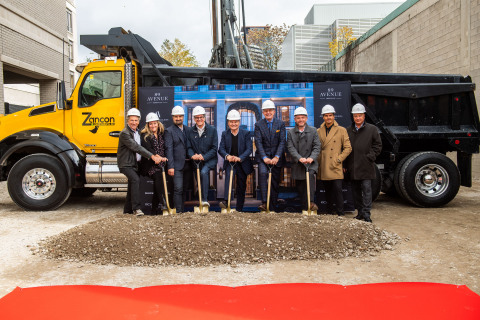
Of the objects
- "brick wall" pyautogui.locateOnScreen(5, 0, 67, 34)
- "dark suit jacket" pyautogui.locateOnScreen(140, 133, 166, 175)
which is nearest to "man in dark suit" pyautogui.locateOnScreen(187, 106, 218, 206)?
"dark suit jacket" pyautogui.locateOnScreen(140, 133, 166, 175)

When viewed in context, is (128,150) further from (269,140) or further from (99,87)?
(269,140)

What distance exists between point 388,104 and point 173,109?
427cm

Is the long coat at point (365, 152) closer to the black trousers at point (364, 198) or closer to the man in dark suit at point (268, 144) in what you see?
the black trousers at point (364, 198)

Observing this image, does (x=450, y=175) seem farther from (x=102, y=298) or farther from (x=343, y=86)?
(x=102, y=298)

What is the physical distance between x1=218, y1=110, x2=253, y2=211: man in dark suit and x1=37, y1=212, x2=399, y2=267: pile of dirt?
55.3 inches

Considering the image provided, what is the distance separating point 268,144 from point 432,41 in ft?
34.6

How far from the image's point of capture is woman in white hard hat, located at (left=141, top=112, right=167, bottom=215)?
699 centimetres

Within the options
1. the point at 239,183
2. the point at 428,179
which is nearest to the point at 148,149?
the point at 239,183

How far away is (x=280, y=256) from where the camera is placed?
4809 millimetres

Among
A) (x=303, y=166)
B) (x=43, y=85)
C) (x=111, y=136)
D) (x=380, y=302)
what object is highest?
(x=43, y=85)

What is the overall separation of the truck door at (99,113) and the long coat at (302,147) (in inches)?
139

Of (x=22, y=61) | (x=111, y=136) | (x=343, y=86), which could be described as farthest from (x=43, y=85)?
(x=343, y=86)

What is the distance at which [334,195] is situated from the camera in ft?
22.8

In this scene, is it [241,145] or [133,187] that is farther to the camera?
[241,145]
